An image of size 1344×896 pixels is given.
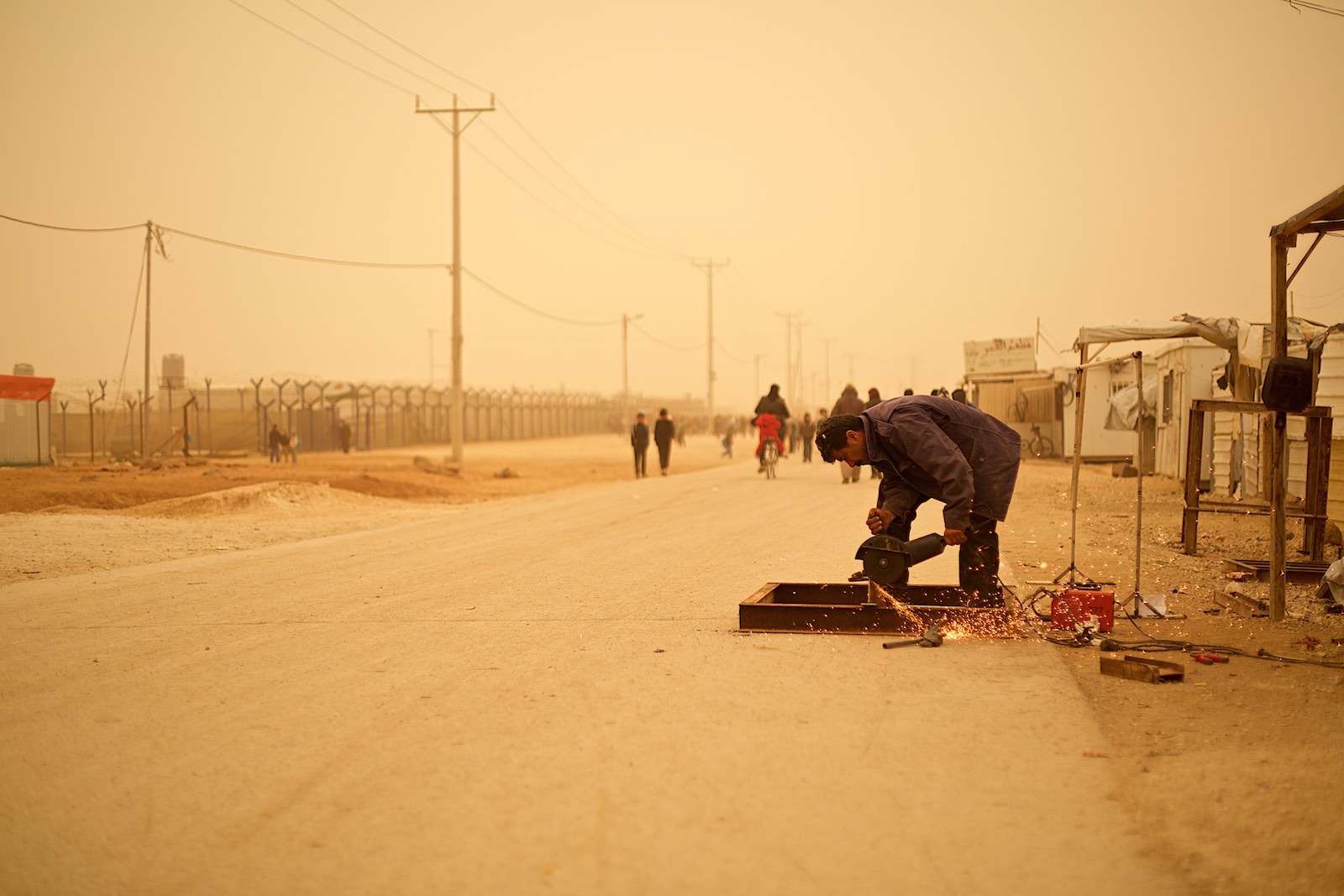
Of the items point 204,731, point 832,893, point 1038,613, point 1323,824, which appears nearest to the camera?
point 832,893

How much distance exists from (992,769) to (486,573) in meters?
6.66

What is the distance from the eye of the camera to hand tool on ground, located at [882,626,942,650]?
6422mm

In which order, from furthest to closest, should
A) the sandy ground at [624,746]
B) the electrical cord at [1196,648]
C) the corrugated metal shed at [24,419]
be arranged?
the corrugated metal shed at [24,419]
the electrical cord at [1196,648]
the sandy ground at [624,746]

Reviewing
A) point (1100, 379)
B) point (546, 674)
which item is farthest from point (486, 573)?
point (1100, 379)

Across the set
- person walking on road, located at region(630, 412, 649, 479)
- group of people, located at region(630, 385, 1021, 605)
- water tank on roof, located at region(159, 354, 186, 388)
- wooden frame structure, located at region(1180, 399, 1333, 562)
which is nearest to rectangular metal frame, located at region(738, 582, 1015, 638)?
group of people, located at region(630, 385, 1021, 605)

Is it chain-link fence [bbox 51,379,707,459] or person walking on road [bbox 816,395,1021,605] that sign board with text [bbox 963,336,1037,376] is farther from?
person walking on road [bbox 816,395,1021,605]

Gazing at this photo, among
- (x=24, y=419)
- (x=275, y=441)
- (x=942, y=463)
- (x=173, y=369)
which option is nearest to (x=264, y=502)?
(x=24, y=419)

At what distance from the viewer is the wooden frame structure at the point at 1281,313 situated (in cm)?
693

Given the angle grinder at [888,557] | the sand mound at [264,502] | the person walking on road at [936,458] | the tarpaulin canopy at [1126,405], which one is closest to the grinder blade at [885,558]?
the angle grinder at [888,557]

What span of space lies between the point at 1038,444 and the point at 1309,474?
28196 mm

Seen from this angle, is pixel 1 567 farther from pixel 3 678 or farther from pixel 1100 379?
pixel 1100 379

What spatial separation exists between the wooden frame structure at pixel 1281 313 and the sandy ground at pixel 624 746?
1.43ft

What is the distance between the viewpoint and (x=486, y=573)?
10062mm

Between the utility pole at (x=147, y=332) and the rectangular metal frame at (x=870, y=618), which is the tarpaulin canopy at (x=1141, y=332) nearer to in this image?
the rectangular metal frame at (x=870, y=618)
